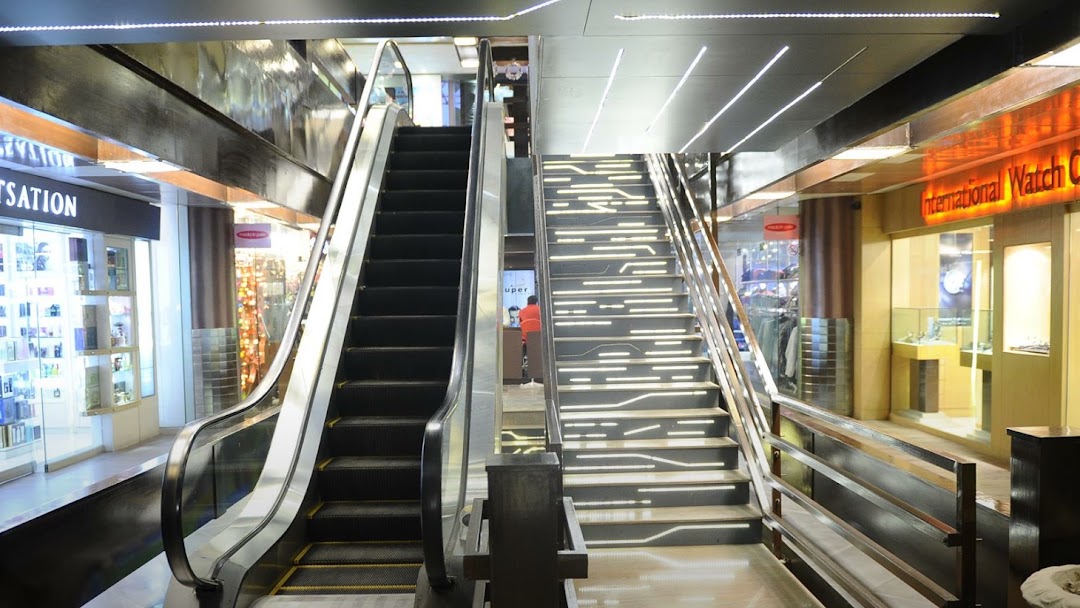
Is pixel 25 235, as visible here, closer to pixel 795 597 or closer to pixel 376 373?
pixel 376 373

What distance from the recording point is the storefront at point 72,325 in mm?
6777

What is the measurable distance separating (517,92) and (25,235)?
38.6 ft

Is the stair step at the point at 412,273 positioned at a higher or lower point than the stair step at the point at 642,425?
higher

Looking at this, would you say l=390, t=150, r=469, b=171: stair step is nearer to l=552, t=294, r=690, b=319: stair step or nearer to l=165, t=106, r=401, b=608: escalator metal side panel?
l=165, t=106, r=401, b=608: escalator metal side panel

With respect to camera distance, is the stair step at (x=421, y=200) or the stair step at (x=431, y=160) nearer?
the stair step at (x=421, y=200)

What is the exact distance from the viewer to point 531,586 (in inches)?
87.8

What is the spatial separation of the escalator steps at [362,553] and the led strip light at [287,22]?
2710 mm

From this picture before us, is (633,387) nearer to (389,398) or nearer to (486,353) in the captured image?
(486,353)

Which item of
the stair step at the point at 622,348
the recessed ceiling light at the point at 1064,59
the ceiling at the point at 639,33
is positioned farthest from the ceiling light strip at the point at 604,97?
the recessed ceiling light at the point at 1064,59

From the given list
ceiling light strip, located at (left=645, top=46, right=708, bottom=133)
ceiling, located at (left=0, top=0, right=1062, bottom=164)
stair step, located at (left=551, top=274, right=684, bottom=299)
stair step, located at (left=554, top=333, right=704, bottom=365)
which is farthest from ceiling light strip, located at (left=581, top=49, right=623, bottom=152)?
stair step, located at (left=554, top=333, right=704, bottom=365)

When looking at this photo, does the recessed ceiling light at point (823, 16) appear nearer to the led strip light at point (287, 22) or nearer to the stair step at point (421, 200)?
the led strip light at point (287, 22)

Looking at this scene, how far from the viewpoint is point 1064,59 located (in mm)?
3545

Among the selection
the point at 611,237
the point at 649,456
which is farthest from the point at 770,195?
the point at 649,456

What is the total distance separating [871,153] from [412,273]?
3.71m
